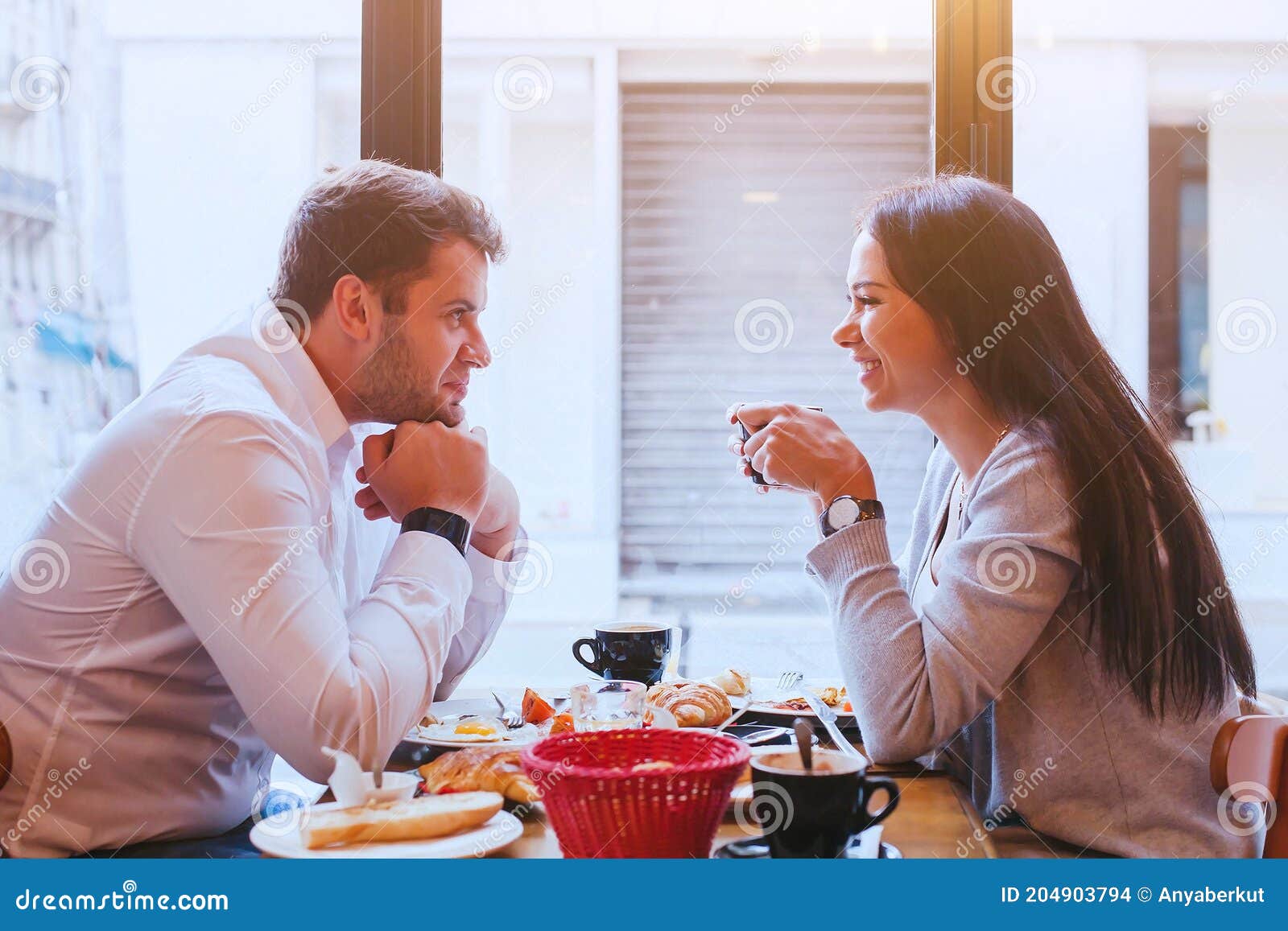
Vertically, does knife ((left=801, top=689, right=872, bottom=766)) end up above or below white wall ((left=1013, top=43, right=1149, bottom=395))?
below

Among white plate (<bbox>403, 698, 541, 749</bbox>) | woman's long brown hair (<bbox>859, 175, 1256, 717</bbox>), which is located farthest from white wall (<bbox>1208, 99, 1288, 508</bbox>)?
white plate (<bbox>403, 698, 541, 749</bbox>)

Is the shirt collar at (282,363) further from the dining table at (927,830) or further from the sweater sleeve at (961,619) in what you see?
the sweater sleeve at (961,619)

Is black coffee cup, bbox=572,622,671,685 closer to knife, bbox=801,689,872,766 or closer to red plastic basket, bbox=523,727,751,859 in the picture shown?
knife, bbox=801,689,872,766

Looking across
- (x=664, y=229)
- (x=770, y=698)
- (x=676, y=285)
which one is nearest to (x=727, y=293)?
(x=676, y=285)

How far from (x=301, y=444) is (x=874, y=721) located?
0.80 meters

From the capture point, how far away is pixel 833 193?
3012 millimetres

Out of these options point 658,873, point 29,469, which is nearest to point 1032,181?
point 658,873

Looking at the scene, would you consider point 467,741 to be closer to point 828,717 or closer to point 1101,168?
point 828,717

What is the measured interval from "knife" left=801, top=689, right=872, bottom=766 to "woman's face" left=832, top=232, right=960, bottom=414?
0.46 metres

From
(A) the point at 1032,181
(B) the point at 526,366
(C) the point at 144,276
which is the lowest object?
(B) the point at 526,366

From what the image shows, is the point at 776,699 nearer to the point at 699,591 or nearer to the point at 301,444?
the point at 301,444

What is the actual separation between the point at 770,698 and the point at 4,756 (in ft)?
3.38

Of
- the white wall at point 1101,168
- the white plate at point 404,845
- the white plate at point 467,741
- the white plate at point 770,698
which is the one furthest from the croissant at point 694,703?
the white wall at point 1101,168

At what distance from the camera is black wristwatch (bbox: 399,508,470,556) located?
1.37m
